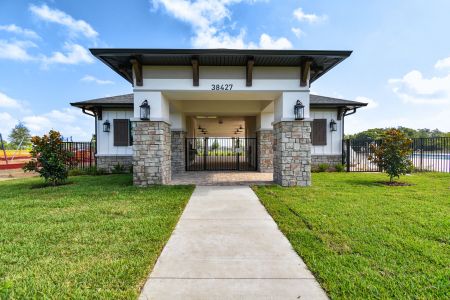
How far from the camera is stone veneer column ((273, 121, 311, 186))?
24.6 ft

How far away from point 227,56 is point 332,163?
806cm

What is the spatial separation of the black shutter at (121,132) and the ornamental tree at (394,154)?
10810mm

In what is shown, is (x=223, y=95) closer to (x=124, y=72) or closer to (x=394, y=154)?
(x=124, y=72)

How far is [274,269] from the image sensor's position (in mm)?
2627

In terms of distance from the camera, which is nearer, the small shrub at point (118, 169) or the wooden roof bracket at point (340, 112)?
the small shrub at point (118, 169)

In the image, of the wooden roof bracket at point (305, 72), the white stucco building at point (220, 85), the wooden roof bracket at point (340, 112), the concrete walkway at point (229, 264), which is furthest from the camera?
the wooden roof bracket at point (340, 112)

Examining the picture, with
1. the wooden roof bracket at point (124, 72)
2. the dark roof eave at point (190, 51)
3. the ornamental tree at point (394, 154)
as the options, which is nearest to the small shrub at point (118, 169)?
the wooden roof bracket at point (124, 72)

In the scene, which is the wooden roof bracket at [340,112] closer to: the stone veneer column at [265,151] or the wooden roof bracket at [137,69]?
the stone veneer column at [265,151]

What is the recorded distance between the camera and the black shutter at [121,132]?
445 inches

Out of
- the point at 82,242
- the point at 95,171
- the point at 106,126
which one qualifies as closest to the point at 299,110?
the point at 82,242

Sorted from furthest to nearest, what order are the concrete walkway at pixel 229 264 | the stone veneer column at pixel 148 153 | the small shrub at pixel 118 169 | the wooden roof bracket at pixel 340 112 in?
the wooden roof bracket at pixel 340 112 → the small shrub at pixel 118 169 → the stone veneer column at pixel 148 153 → the concrete walkway at pixel 229 264

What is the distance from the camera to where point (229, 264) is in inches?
108

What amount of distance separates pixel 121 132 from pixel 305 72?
8795 millimetres

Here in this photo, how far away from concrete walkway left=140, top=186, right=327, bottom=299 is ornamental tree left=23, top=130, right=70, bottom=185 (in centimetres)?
608
